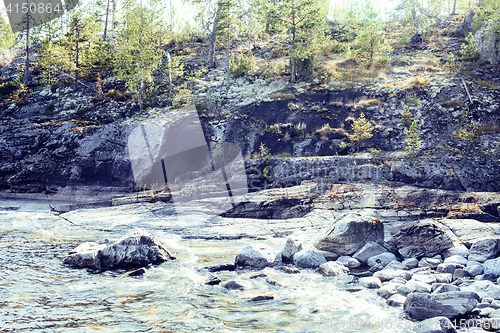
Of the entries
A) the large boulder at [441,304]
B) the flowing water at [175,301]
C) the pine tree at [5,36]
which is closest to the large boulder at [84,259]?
the flowing water at [175,301]

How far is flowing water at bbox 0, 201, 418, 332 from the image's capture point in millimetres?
5738

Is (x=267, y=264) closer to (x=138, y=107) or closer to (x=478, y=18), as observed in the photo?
(x=138, y=107)

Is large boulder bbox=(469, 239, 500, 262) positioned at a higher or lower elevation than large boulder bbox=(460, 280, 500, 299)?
lower

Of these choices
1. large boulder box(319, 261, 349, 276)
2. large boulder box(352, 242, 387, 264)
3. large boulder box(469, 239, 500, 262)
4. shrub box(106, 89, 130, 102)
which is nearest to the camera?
large boulder box(319, 261, 349, 276)

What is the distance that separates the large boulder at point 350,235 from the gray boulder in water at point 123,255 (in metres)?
5.41

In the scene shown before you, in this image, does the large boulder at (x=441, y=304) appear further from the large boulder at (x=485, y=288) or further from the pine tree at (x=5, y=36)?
the pine tree at (x=5, y=36)

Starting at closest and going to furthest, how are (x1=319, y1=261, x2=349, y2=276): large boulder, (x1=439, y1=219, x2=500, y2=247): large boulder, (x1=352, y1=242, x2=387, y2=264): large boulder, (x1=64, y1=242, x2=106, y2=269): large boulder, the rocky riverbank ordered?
the rocky riverbank, (x1=319, y1=261, x2=349, y2=276): large boulder, (x1=64, y1=242, x2=106, y2=269): large boulder, (x1=352, y1=242, x2=387, y2=264): large boulder, (x1=439, y1=219, x2=500, y2=247): large boulder

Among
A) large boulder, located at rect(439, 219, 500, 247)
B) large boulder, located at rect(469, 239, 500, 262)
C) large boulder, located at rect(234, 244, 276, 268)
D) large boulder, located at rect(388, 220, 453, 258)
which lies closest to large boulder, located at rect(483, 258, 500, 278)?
large boulder, located at rect(469, 239, 500, 262)

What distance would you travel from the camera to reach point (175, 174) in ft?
76.7

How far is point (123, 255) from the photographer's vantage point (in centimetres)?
920

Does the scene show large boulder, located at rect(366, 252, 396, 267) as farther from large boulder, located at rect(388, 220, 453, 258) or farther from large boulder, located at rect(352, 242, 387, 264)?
large boulder, located at rect(388, 220, 453, 258)

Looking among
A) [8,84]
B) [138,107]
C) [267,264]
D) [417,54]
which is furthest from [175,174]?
[417,54]

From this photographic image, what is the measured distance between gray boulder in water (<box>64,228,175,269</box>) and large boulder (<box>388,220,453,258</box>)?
304 inches

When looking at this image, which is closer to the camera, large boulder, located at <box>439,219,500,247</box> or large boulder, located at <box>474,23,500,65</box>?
large boulder, located at <box>439,219,500,247</box>
